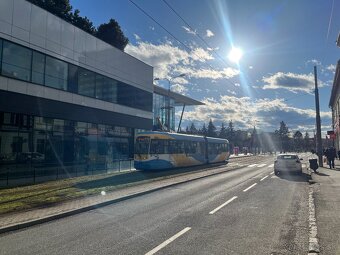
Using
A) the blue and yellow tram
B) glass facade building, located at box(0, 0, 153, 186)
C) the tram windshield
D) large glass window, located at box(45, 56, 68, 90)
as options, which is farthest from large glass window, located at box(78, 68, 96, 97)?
the tram windshield

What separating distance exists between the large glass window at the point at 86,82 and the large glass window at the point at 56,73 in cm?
215

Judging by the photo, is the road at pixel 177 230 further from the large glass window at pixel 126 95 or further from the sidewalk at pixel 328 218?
the large glass window at pixel 126 95

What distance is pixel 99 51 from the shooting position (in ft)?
119

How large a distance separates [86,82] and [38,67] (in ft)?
20.9

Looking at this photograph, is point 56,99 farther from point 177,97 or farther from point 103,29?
point 177,97

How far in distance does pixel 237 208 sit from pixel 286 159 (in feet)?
49.0

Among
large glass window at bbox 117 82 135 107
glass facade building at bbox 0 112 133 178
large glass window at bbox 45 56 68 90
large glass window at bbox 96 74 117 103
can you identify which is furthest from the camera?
large glass window at bbox 117 82 135 107

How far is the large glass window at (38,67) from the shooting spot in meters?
27.8

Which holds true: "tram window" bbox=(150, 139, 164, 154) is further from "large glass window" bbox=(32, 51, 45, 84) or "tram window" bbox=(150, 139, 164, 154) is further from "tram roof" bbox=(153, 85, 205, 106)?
"tram roof" bbox=(153, 85, 205, 106)

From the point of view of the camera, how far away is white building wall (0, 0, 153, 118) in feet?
84.5

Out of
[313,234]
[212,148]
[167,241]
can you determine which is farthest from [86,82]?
[313,234]

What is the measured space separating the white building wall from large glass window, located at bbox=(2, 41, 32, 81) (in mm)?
514

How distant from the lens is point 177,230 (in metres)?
8.32

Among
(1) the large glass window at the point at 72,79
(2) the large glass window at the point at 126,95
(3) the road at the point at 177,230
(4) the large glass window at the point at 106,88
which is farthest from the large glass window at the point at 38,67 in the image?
(3) the road at the point at 177,230
